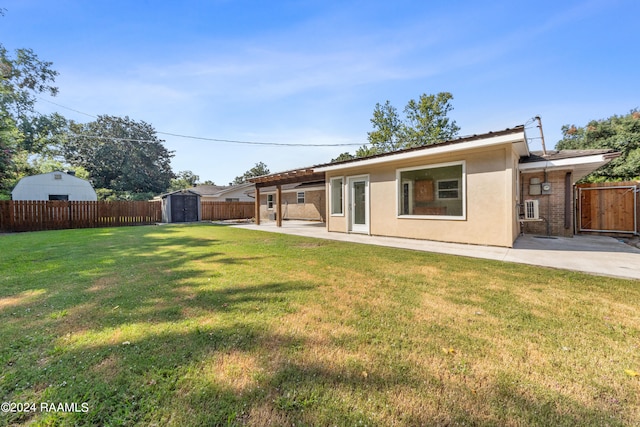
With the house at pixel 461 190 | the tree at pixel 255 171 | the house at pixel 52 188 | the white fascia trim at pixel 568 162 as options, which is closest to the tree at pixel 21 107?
the house at pixel 52 188

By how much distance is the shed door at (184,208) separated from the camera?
64.4ft

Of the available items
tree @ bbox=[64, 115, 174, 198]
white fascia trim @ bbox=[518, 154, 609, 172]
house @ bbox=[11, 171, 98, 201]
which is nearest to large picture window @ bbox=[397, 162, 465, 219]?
white fascia trim @ bbox=[518, 154, 609, 172]

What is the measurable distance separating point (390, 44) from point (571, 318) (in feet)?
37.3

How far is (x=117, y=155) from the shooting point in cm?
3506

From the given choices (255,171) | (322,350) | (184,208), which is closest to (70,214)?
(184,208)

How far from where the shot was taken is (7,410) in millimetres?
1534

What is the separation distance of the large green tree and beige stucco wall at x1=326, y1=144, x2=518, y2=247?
67.3 feet

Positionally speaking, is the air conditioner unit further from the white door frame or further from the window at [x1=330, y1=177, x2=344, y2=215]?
the window at [x1=330, y1=177, x2=344, y2=215]


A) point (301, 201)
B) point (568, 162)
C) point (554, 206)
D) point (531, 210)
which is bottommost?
point (531, 210)

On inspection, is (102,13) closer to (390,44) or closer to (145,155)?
(390,44)

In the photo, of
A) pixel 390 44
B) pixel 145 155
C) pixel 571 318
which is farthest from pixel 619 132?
pixel 145 155

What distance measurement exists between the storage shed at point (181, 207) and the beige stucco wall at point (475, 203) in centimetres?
1650

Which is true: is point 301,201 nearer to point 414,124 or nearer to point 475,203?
point 475,203

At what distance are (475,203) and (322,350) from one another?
261 inches
